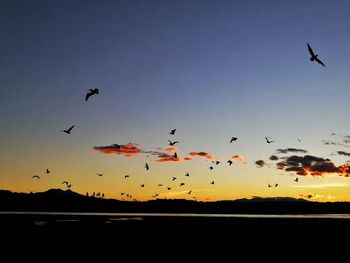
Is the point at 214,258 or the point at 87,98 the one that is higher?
the point at 87,98

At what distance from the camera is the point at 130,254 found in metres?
23.2

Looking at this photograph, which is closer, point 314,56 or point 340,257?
point 340,257

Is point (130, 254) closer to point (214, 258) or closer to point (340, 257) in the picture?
point (214, 258)

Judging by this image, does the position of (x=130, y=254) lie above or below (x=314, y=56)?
below

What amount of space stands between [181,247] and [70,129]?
2473cm

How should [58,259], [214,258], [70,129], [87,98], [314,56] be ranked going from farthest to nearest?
[70,129]
[87,98]
[314,56]
[214,258]
[58,259]

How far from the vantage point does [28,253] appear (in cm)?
2227

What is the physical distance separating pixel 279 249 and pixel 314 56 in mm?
16177

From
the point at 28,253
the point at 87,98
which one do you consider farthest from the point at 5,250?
the point at 87,98

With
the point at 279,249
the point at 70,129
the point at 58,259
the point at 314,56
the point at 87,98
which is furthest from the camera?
the point at 70,129

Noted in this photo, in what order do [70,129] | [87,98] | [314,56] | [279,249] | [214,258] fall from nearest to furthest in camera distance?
[214,258], [279,249], [314,56], [87,98], [70,129]

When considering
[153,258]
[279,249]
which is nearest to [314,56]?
[279,249]

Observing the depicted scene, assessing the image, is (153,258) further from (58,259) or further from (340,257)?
(340,257)

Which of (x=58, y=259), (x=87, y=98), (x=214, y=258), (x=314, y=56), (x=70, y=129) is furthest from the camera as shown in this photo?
(x=70, y=129)
